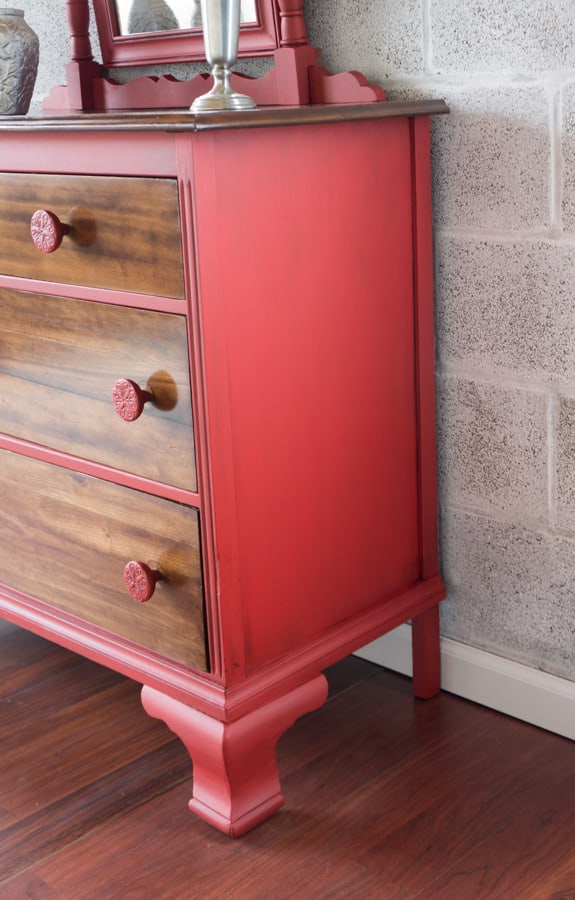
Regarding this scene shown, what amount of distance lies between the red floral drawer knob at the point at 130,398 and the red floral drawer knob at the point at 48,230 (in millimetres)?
207

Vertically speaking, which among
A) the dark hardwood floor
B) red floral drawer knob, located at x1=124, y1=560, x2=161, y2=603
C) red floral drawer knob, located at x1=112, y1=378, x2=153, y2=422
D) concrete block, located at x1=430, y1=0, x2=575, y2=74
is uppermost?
concrete block, located at x1=430, y1=0, x2=575, y2=74

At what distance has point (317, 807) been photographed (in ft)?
5.04

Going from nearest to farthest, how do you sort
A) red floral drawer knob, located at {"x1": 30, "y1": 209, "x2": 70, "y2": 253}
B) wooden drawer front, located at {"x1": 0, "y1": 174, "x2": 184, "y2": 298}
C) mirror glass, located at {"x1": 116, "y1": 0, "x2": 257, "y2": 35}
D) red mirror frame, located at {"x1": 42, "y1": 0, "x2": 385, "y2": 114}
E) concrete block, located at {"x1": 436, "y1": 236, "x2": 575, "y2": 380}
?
wooden drawer front, located at {"x1": 0, "y1": 174, "x2": 184, "y2": 298}
red floral drawer knob, located at {"x1": 30, "y1": 209, "x2": 70, "y2": 253}
concrete block, located at {"x1": 436, "y1": 236, "x2": 575, "y2": 380}
red mirror frame, located at {"x1": 42, "y1": 0, "x2": 385, "y2": 114}
mirror glass, located at {"x1": 116, "y1": 0, "x2": 257, "y2": 35}

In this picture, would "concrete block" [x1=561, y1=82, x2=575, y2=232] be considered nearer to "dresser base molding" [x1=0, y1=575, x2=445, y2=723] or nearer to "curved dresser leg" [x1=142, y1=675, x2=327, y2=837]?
"dresser base molding" [x1=0, y1=575, x2=445, y2=723]

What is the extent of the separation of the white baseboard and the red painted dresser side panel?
0.63 feet

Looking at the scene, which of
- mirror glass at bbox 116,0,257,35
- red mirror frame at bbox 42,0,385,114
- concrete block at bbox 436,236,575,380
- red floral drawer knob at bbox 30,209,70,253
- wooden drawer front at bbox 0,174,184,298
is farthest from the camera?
mirror glass at bbox 116,0,257,35

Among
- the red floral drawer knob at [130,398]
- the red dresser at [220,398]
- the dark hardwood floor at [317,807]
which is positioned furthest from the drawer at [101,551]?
the dark hardwood floor at [317,807]

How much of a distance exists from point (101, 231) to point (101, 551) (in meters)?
0.46

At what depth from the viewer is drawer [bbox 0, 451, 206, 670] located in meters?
1.43

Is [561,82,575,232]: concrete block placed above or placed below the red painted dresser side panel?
above

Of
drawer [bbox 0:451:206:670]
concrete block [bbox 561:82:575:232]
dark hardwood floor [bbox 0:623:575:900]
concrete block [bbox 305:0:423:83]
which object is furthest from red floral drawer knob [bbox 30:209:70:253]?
dark hardwood floor [bbox 0:623:575:900]

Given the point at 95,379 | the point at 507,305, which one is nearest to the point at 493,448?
the point at 507,305

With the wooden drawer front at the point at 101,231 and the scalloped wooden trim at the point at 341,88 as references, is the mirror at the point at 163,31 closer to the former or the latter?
the scalloped wooden trim at the point at 341,88

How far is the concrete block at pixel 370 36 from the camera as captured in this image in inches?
63.0
